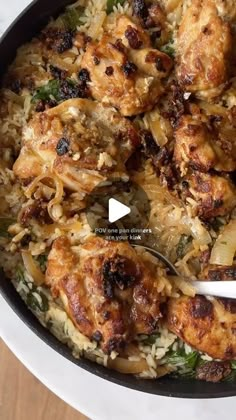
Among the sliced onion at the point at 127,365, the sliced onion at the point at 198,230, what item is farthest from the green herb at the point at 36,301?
the sliced onion at the point at 198,230

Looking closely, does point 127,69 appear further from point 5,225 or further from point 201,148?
point 5,225

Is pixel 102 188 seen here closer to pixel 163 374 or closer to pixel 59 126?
pixel 59 126

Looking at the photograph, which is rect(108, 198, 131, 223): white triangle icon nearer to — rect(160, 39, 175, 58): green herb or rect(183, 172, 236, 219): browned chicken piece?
rect(183, 172, 236, 219): browned chicken piece

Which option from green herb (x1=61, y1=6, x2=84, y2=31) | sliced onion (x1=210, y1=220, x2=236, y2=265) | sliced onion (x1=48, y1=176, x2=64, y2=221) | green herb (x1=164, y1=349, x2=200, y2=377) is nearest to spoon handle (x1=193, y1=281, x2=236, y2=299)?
sliced onion (x1=210, y1=220, x2=236, y2=265)

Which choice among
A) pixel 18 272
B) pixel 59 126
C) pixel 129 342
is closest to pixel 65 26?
pixel 59 126

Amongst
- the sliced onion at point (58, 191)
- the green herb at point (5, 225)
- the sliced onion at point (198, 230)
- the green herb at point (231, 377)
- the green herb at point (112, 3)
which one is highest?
the green herb at point (112, 3)

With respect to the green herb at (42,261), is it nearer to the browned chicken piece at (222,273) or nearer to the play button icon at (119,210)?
the play button icon at (119,210)
